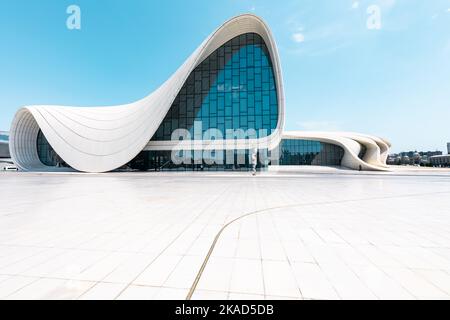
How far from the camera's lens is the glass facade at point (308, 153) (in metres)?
39.6

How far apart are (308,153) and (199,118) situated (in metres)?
22.9

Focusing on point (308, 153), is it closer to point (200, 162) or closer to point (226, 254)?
point (200, 162)

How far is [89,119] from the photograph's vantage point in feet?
107

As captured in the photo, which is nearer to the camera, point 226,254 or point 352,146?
point 226,254

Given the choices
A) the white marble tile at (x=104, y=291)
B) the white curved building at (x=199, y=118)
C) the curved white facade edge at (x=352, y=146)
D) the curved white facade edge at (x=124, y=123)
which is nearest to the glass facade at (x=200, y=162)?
the white curved building at (x=199, y=118)

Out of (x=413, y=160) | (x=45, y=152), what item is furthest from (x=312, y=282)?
(x=413, y=160)

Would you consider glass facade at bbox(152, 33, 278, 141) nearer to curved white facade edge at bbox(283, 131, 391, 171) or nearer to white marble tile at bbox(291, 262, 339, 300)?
curved white facade edge at bbox(283, 131, 391, 171)

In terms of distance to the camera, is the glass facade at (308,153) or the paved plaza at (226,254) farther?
the glass facade at (308,153)

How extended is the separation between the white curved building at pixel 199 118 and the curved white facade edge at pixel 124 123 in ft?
0.42

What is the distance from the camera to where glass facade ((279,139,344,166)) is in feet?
130

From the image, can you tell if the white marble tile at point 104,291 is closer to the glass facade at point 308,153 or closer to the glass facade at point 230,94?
the glass facade at point 230,94

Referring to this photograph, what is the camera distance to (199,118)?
30641 mm
